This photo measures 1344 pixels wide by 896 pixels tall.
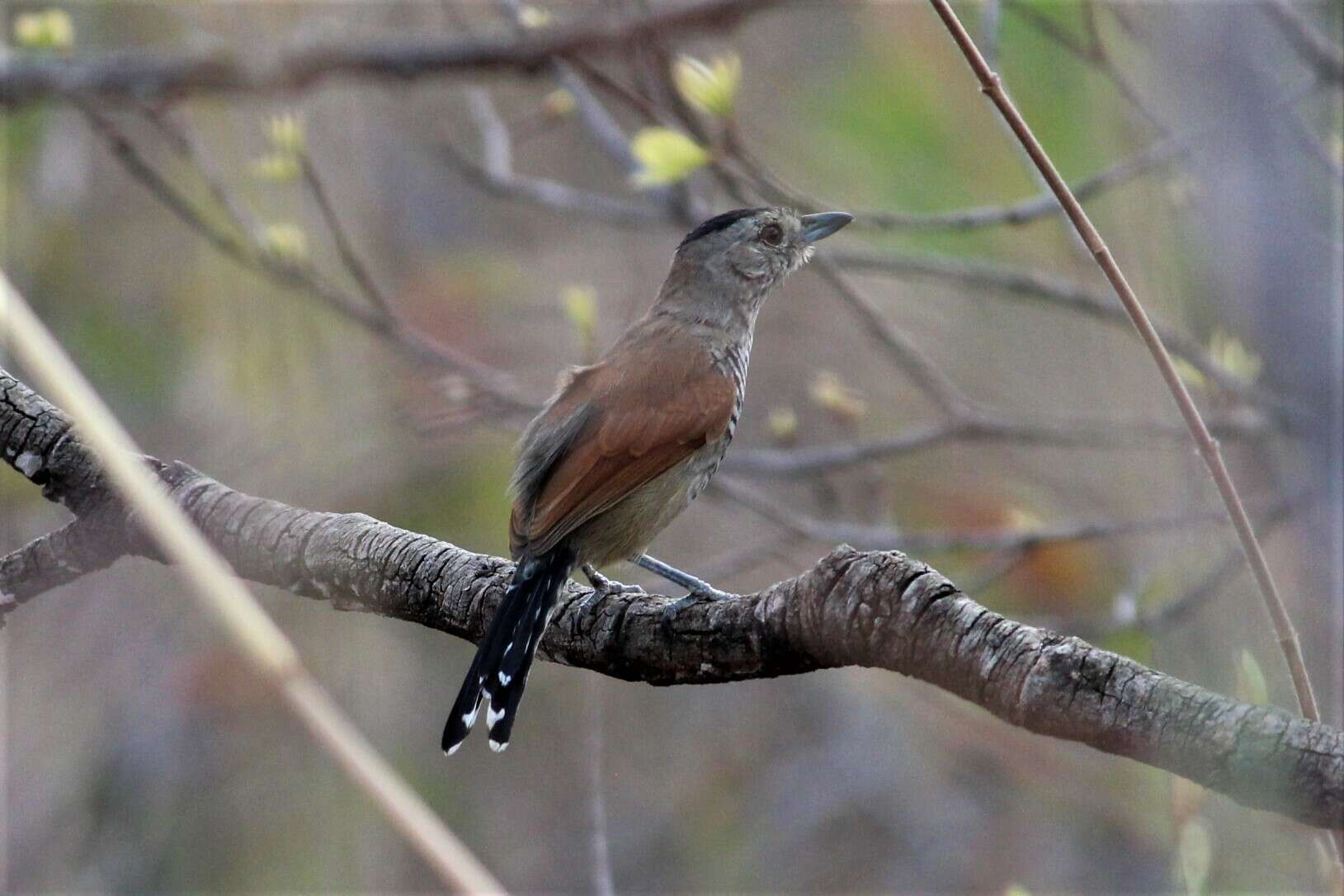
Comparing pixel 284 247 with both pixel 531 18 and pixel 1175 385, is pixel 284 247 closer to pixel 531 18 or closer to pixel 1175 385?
pixel 531 18

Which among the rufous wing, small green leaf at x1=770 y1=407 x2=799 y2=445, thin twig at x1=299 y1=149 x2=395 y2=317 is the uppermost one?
small green leaf at x1=770 y1=407 x2=799 y2=445

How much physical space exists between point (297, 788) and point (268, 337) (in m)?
2.14

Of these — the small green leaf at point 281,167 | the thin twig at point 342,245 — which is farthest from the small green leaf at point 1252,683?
the small green leaf at point 281,167

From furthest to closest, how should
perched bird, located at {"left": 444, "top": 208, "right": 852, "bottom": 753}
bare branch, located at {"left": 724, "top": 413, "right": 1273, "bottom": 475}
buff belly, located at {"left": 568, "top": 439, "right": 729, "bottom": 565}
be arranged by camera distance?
bare branch, located at {"left": 724, "top": 413, "right": 1273, "bottom": 475}, buff belly, located at {"left": 568, "top": 439, "right": 729, "bottom": 565}, perched bird, located at {"left": 444, "top": 208, "right": 852, "bottom": 753}

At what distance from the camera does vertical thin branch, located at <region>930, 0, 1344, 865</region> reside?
5.87 feet

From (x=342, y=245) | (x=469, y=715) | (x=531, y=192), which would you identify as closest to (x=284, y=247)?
(x=342, y=245)

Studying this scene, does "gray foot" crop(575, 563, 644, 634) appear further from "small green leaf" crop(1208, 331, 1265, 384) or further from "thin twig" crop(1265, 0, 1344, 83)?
"small green leaf" crop(1208, 331, 1265, 384)

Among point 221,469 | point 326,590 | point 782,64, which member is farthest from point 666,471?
point 782,64

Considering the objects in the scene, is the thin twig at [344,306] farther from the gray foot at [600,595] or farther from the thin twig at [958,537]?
the gray foot at [600,595]

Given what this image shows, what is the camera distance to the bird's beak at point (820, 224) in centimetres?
474

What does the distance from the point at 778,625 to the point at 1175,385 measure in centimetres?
71

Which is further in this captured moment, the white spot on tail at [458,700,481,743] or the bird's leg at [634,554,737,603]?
the bird's leg at [634,554,737,603]

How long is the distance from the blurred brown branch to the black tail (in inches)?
41.9

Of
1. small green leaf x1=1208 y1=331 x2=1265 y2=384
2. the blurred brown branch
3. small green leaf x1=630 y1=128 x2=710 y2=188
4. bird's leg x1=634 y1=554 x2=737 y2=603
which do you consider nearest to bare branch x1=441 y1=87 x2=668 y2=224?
bird's leg x1=634 y1=554 x2=737 y2=603
